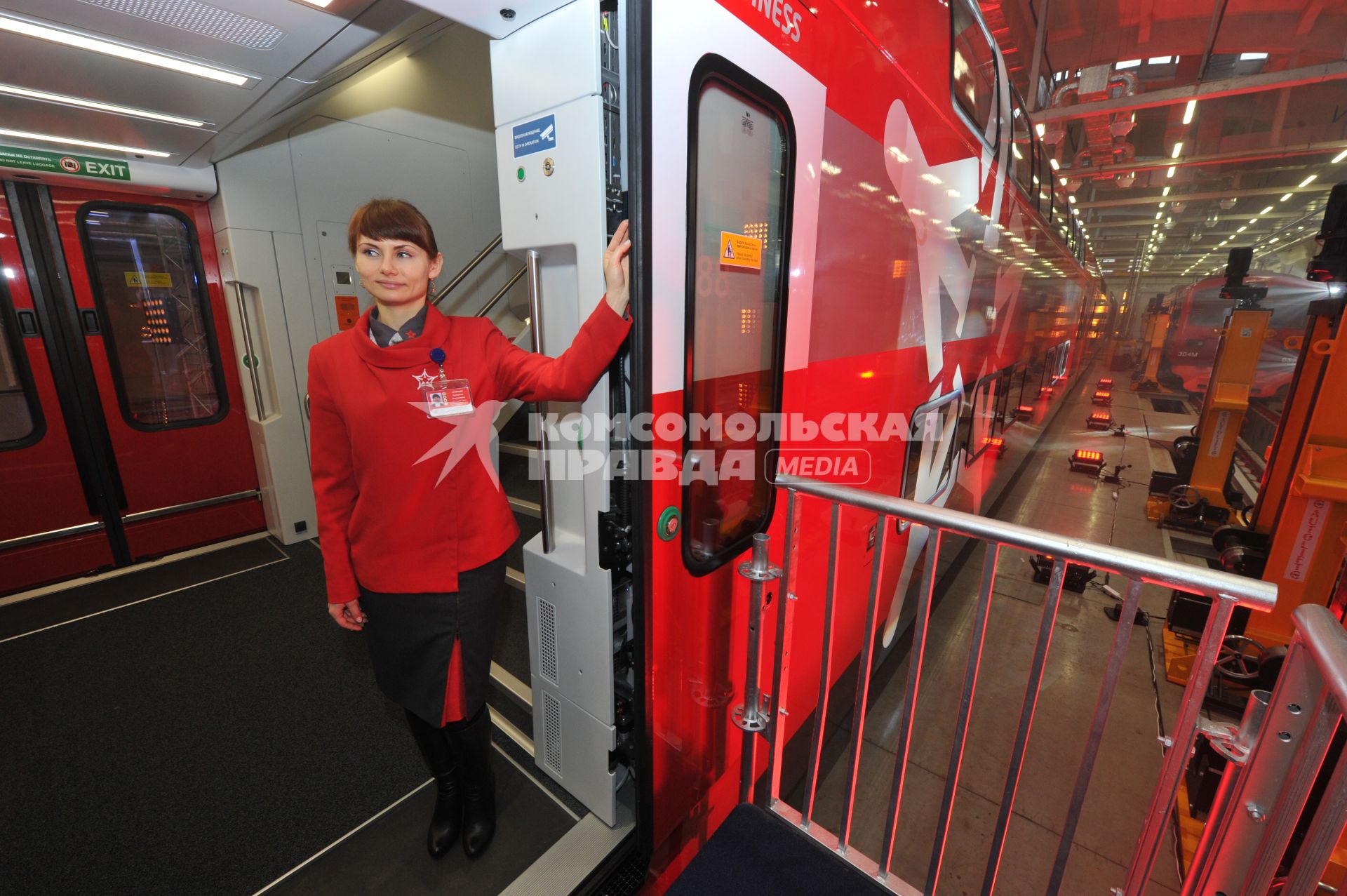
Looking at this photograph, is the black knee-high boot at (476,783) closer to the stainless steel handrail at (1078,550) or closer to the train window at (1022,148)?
the stainless steel handrail at (1078,550)

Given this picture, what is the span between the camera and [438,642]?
4.84ft

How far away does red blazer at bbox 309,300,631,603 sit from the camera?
1.34 metres

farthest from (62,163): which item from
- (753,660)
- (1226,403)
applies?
(1226,403)

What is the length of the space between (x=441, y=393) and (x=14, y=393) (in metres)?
3.77

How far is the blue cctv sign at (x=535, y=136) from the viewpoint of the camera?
127 centimetres

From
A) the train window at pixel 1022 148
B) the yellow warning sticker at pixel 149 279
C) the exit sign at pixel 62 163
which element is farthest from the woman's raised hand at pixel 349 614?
the train window at pixel 1022 148

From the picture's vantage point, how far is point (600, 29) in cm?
115

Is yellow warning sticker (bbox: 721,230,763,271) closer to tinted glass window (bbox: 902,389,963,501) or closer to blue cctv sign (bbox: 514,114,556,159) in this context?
blue cctv sign (bbox: 514,114,556,159)

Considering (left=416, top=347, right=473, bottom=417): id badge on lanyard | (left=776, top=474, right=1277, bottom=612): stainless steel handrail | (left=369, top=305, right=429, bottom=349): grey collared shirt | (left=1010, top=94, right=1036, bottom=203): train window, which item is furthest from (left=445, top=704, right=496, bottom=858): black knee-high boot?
(left=1010, top=94, right=1036, bottom=203): train window

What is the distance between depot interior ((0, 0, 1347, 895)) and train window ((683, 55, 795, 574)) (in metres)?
0.21

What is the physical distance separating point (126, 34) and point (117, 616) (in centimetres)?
304

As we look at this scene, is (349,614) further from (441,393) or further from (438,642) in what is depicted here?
(441,393)

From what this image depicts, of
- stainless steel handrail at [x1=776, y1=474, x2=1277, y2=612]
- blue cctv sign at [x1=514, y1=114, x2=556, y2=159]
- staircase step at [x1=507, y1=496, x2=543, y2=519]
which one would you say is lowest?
staircase step at [x1=507, y1=496, x2=543, y2=519]

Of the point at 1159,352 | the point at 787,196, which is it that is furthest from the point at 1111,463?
the point at 1159,352
